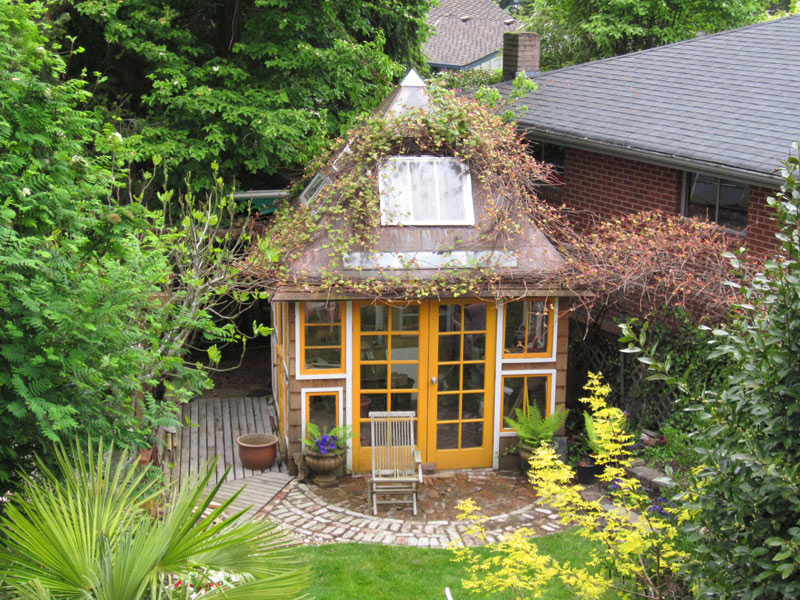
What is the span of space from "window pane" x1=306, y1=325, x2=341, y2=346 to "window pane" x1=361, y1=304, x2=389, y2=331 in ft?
1.16

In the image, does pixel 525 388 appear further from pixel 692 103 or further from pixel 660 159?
pixel 692 103

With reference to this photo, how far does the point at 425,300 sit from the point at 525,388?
1873 mm

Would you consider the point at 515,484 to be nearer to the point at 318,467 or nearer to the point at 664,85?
the point at 318,467

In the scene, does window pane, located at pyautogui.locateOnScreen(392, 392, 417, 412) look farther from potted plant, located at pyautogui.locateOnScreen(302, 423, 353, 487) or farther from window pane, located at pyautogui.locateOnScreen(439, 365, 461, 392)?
potted plant, located at pyautogui.locateOnScreen(302, 423, 353, 487)

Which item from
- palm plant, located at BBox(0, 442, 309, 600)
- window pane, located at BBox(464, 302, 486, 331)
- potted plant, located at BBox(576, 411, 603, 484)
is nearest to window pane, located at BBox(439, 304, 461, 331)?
window pane, located at BBox(464, 302, 486, 331)

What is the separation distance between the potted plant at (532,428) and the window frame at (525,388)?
0.67 ft

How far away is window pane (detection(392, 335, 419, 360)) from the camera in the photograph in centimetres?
1116

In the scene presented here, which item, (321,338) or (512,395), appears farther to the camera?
(512,395)

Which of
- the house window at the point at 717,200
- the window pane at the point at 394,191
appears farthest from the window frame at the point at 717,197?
the window pane at the point at 394,191

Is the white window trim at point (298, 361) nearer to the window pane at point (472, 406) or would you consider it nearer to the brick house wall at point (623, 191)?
the window pane at point (472, 406)

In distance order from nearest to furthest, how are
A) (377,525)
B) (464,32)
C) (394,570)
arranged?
1. (394,570)
2. (377,525)
3. (464,32)

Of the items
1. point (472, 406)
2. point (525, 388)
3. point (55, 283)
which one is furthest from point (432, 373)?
point (55, 283)

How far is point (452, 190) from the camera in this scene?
11.2 m

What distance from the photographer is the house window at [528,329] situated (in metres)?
11.4
